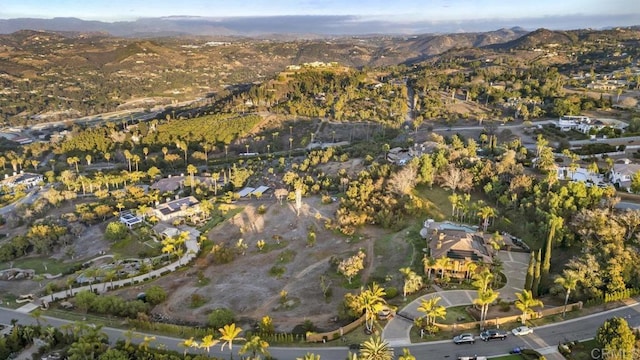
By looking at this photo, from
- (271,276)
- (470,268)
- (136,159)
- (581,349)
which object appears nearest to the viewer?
(581,349)

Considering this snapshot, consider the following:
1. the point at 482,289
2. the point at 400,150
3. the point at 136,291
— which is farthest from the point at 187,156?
the point at 482,289

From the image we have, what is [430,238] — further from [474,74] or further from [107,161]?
[474,74]

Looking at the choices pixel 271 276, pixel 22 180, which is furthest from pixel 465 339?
pixel 22 180

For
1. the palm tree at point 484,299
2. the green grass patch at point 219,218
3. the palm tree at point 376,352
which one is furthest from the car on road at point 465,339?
the green grass patch at point 219,218

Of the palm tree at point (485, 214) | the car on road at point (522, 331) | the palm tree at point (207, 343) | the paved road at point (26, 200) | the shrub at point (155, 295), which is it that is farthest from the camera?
the paved road at point (26, 200)

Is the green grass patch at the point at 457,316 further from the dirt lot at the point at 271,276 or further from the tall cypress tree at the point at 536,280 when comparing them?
the dirt lot at the point at 271,276

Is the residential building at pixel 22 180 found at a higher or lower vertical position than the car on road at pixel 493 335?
lower

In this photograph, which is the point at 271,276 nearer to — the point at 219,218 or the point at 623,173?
the point at 219,218
